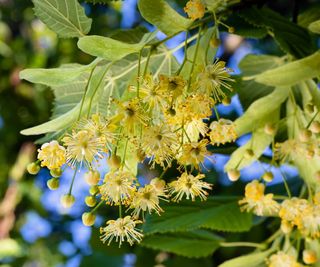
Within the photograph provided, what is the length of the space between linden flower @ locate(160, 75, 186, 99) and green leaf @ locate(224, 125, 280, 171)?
331 millimetres

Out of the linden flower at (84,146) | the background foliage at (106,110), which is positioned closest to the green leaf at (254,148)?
the background foliage at (106,110)

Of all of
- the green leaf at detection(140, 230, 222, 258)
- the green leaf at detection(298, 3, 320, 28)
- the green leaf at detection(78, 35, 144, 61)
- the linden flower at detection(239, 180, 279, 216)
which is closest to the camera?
the green leaf at detection(78, 35, 144, 61)

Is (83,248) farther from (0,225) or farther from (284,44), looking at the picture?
(284,44)

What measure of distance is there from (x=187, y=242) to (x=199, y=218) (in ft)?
0.76

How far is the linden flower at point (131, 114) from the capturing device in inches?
29.8

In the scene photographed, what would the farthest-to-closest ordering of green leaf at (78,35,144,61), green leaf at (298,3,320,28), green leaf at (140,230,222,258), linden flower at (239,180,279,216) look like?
green leaf at (140,230,222,258) → green leaf at (298,3,320,28) → linden flower at (239,180,279,216) → green leaf at (78,35,144,61)

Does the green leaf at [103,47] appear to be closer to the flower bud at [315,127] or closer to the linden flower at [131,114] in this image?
the linden flower at [131,114]

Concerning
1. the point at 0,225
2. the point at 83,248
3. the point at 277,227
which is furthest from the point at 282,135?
the point at 0,225

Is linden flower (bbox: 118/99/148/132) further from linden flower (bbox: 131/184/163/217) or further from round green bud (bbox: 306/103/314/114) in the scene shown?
round green bud (bbox: 306/103/314/114)

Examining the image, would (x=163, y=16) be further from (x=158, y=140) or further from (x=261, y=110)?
(x=261, y=110)

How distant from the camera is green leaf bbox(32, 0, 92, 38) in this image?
84 centimetres

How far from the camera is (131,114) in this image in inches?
29.9

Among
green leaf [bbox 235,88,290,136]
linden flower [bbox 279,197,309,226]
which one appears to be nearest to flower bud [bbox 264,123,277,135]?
green leaf [bbox 235,88,290,136]

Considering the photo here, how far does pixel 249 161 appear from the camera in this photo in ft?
3.49
